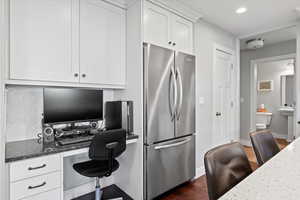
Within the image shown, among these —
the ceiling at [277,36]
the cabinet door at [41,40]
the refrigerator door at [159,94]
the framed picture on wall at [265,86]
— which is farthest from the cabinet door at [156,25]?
the framed picture on wall at [265,86]

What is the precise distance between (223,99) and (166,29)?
6.35ft

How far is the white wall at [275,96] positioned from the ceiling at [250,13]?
9.88 ft

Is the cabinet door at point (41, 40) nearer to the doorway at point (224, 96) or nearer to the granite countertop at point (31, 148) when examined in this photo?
the granite countertop at point (31, 148)

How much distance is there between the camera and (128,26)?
2.24 meters

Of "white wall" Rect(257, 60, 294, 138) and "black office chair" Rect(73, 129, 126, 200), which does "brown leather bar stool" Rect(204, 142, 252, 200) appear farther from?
"white wall" Rect(257, 60, 294, 138)

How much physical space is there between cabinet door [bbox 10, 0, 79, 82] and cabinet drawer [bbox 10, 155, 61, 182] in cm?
76

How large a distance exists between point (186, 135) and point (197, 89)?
31.6 inches

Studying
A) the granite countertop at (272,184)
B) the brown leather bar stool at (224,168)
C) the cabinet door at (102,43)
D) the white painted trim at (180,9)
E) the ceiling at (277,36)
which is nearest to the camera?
the granite countertop at (272,184)

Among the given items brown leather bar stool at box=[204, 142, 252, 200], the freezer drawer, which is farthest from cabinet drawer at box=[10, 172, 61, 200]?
brown leather bar stool at box=[204, 142, 252, 200]

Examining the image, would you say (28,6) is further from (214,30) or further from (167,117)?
(214,30)

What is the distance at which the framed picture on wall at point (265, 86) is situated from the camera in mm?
5762

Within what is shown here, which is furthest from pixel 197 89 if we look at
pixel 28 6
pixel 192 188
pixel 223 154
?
pixel 28 6

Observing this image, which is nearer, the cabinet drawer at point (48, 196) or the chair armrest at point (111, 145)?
the cabinet drawer at point (48, 196)

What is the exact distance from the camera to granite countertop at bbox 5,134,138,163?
1326 millimetres
